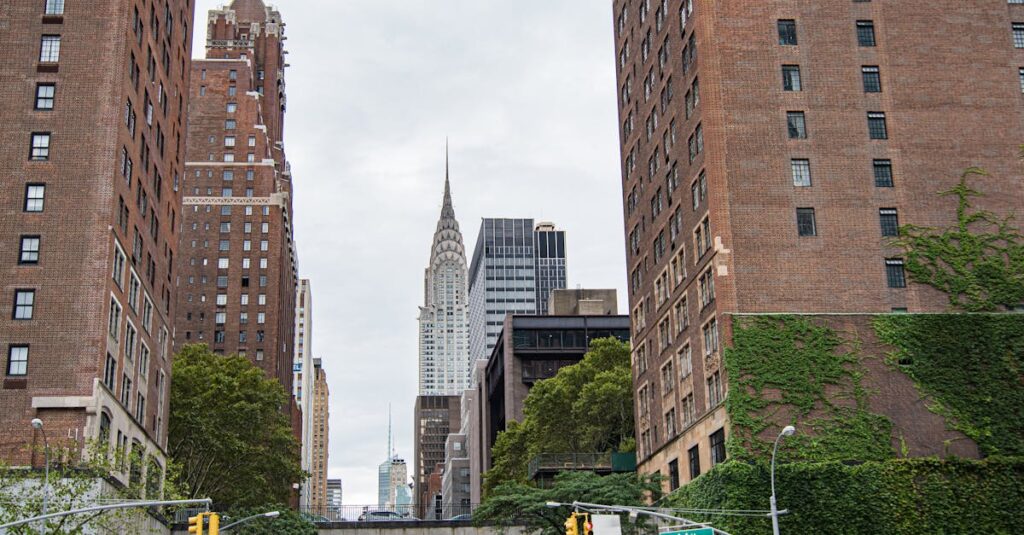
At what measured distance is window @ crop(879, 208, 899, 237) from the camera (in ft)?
243

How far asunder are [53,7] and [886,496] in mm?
58181

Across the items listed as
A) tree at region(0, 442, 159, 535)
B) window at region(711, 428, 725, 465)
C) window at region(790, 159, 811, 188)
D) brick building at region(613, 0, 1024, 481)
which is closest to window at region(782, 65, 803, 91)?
brick building at region(613, 0, 1024, 481)

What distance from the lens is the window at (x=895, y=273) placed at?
73.2 m

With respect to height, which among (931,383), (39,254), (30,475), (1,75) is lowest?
(30,475)

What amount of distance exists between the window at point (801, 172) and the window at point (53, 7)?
46850 millimetres

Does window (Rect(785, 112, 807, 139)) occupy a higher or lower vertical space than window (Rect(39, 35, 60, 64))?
lower

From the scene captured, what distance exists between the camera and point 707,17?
253ft

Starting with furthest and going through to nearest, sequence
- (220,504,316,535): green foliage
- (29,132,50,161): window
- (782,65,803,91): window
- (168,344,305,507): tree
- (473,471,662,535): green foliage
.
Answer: (168,344,305,507): tree → (220,504,316,535): green foliage → (473,471,662,535): green foliage → (782,65,803,91): window → (29,132,50,161): window

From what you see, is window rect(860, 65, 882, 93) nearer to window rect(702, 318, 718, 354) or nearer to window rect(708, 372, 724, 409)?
window rect(702, 318, 718, 354)

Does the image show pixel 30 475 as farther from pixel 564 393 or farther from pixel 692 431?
pixel 564 393

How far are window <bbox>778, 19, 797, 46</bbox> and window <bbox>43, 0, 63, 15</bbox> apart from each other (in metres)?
45.7

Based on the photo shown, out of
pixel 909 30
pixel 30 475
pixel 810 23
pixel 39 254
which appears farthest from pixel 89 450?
pixel 909 30

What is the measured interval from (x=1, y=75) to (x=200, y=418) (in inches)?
1374

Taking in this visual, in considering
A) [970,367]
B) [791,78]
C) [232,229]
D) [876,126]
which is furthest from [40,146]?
[232,229]
